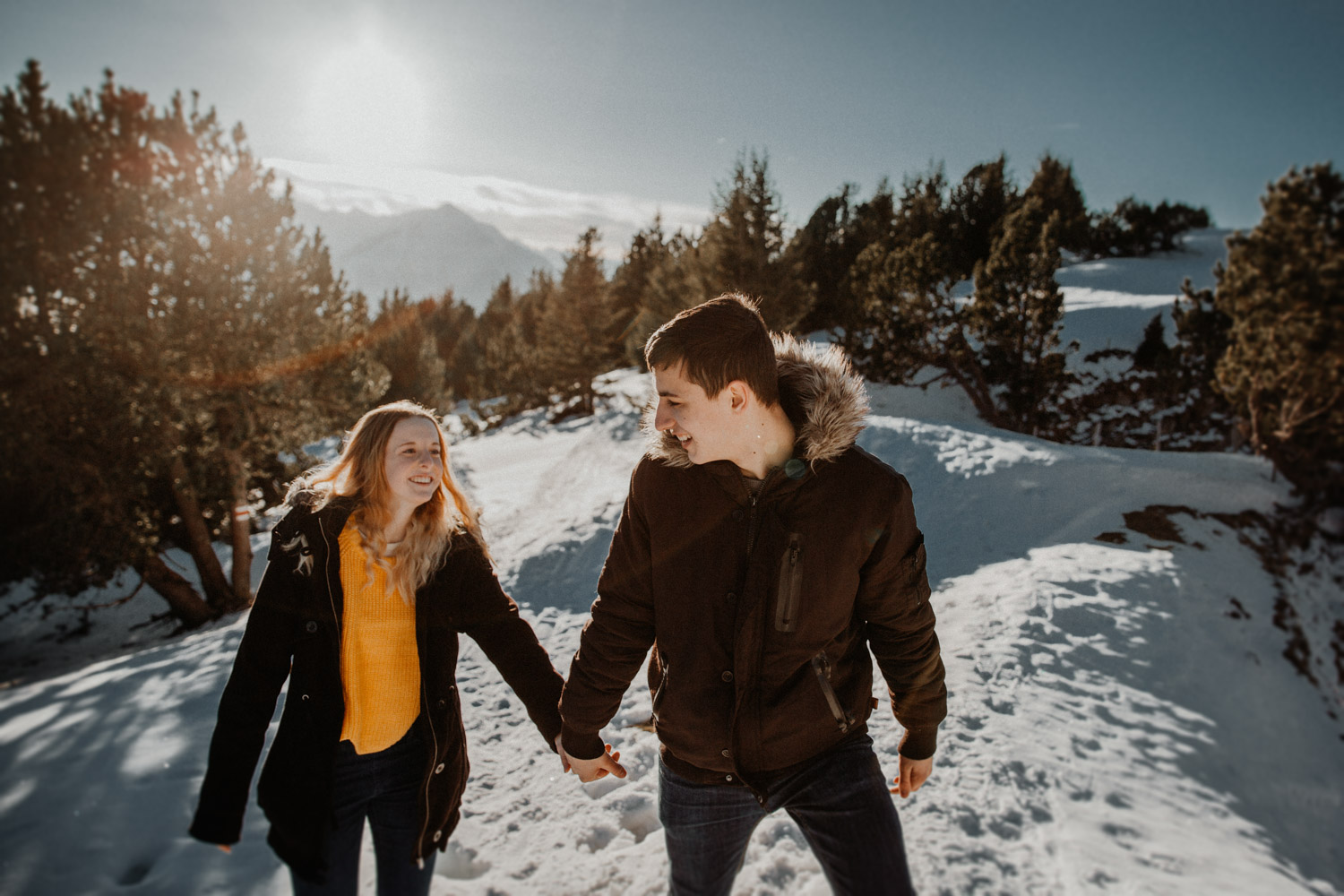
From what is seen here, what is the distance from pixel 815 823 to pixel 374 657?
181 centimetres

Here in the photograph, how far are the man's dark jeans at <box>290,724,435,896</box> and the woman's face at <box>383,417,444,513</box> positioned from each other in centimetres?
101

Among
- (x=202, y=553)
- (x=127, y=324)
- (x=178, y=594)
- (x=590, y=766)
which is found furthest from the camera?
(x=202, y=553)

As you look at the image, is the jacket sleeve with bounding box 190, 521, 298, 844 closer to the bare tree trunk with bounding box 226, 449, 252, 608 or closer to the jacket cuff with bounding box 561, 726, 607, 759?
the jacket cuff with bounding box 561, 726, 607, 759

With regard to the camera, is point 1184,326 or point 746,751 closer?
point 746,751

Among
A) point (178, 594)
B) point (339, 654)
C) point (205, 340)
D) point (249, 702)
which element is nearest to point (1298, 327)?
point (339, 654)

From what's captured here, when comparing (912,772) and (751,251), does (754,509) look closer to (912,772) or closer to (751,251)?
(912,772)

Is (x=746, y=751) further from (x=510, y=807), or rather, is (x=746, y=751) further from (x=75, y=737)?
(x=75, y=737)

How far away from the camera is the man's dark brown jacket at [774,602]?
1896mm

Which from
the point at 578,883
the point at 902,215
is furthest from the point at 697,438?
the point at 902,215

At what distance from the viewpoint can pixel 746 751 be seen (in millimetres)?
1917

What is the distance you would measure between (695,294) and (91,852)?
15051mm

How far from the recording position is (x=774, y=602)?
1896mm

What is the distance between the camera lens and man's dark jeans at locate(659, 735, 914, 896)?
1.70m

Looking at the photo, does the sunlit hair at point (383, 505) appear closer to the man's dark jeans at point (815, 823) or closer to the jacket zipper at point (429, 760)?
the jacket zipper at point (429, 760)
